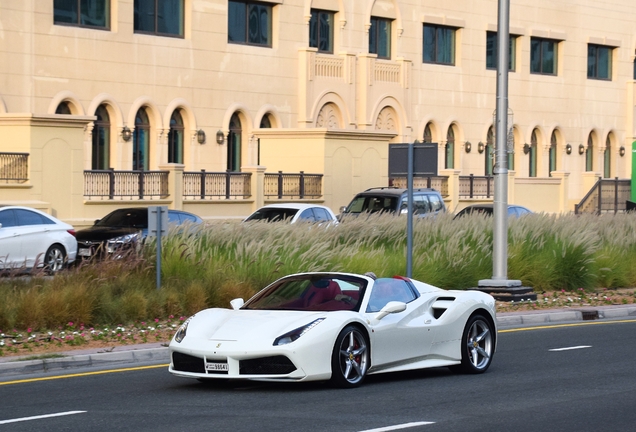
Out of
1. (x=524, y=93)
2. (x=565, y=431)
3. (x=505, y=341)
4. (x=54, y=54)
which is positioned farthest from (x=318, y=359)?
(x=524, y=93)

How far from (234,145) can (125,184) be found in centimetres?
920

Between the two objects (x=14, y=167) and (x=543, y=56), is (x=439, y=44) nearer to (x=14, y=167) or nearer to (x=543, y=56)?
(x=543, y=56)

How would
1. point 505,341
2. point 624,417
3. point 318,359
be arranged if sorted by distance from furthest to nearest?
1. point 505,341
2. point 318,359
3. point 624,417

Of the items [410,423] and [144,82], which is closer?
[410,423]

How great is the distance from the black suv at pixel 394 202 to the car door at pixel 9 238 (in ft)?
31.3

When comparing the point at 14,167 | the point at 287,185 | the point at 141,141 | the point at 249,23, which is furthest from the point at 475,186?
the point at 14,167

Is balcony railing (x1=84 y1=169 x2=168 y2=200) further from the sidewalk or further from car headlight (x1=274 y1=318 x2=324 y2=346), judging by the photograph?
car headlight (x1=274 y1=318 x2=324 y2=346)

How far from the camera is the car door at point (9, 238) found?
24.6 m

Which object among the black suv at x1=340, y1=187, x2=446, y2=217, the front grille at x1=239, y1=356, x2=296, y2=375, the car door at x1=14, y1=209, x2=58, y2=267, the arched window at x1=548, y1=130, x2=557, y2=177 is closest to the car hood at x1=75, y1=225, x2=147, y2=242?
the car door at x1=14, y1=209, x2=58, y2=267

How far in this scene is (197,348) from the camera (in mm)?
11992

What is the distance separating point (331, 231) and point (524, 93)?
33.8 meters

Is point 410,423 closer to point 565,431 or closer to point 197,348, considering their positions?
point 565,431

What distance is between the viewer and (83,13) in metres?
38.8

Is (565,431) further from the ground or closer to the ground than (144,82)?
closer to the ground
